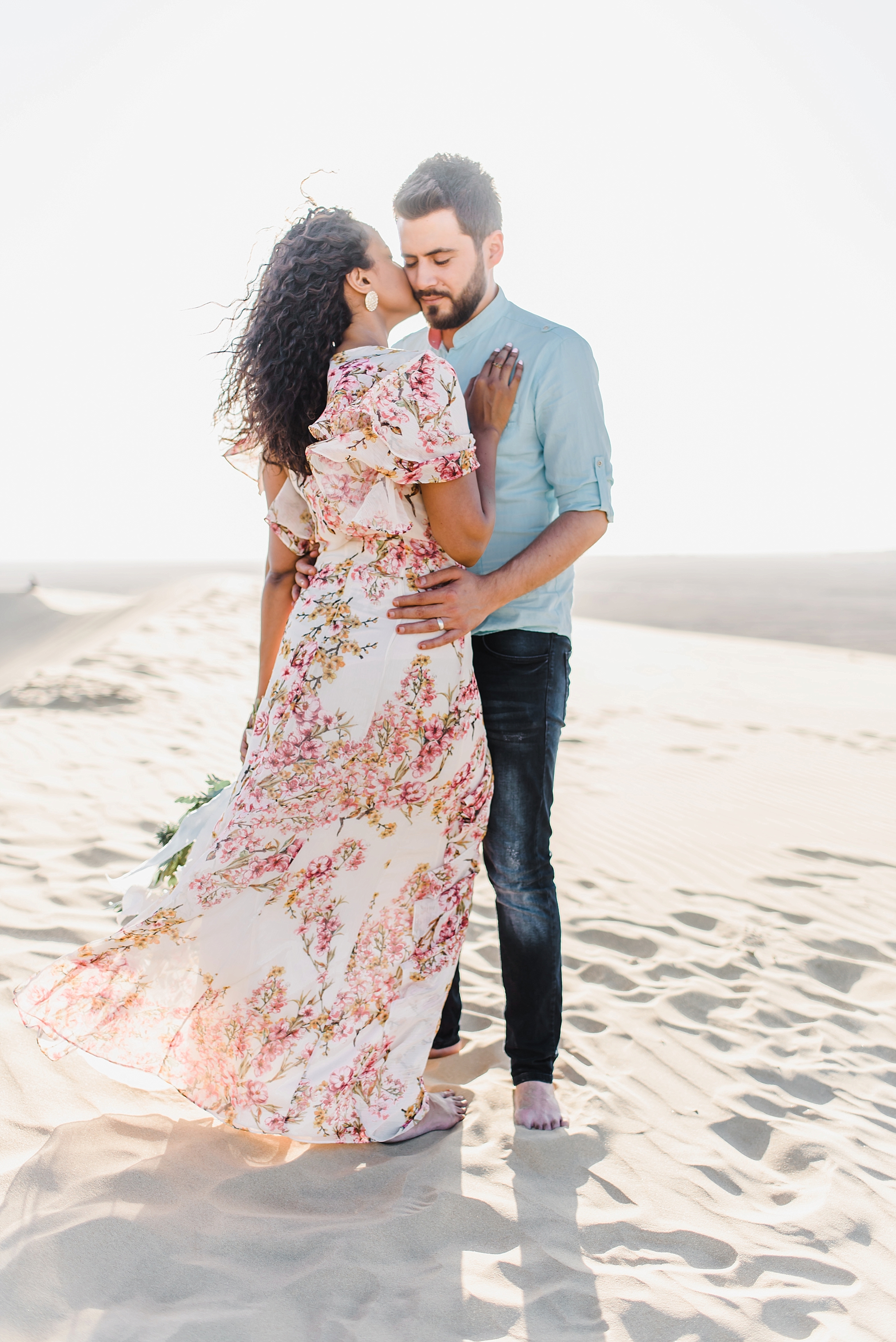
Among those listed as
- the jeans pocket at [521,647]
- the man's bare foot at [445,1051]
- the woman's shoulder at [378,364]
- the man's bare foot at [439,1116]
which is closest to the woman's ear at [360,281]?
the woman's shoulder at [378,364]

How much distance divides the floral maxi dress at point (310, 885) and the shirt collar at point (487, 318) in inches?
28.9

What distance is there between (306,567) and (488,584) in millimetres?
518

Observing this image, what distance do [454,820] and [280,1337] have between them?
114cm

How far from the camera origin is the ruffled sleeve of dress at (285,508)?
2.47 m

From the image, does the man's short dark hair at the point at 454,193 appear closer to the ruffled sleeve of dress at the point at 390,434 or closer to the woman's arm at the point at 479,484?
the woman's arm at the point at 479,484

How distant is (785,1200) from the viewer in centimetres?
233

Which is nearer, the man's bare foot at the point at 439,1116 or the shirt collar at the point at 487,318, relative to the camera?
the man's bare foot at the point at 439,1116

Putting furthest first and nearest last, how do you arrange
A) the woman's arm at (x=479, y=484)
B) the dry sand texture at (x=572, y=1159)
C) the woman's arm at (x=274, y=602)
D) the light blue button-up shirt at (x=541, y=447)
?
1. the woman's arm at (x=274, y=602)
2. the light blue button-up shirt at (x=541, y=447)
3. the woman's arm at (x=479, y=484)
4. the dry sand texture at (x=572, y=1159)

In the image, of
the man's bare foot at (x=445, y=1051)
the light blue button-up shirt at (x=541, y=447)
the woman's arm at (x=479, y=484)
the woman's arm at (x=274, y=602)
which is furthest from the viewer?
the man's bare foot at (x=445, y=1051)

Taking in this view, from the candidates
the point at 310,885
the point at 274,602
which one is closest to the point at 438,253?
the point at 274,602

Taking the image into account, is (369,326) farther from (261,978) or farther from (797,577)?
(797,577)

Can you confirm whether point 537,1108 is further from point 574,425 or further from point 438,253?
point 438,253

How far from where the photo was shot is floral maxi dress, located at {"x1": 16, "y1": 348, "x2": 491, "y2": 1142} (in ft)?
7.36

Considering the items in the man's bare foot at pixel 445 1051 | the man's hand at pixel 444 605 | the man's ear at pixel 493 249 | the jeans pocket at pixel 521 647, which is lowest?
the man's bare foot at pixel 445 1051
